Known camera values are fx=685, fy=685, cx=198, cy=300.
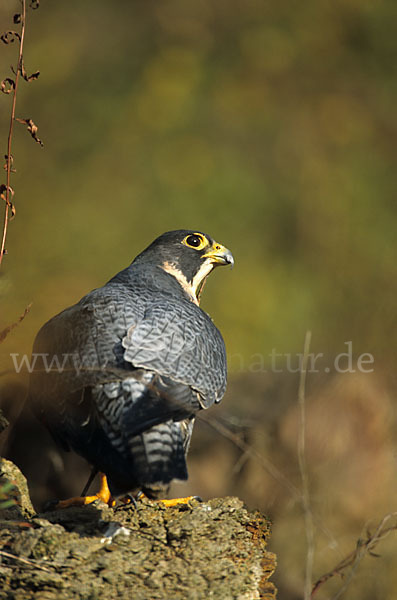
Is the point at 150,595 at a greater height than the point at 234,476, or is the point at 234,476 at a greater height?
the point at 150,595

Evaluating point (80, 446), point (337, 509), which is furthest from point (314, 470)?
point (80, 446)

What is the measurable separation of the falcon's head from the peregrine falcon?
0.60m

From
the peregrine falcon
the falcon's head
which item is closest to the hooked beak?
the falcon's head

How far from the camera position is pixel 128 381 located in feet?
9.50

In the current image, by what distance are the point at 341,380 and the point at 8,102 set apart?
4.62m

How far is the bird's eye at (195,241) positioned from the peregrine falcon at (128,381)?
0.76 metres

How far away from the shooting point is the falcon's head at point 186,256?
176 inches

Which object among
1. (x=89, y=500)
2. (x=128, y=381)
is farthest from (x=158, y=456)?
(x=89, y=500)

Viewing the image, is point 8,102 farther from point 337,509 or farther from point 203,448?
point 337,509

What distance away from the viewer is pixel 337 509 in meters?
4.51

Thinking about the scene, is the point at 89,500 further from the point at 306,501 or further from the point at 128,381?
the point at 306,501

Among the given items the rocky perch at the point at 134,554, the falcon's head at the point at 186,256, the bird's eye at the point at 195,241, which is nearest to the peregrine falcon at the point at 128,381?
the rocky perch at the point at 134,554

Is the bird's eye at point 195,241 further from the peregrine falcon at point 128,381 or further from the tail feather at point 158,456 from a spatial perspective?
the tail feather at point 158,456

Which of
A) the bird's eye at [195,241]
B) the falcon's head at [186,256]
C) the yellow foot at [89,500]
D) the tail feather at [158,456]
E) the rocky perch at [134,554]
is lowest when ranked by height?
the yellow foot at [89,500]
